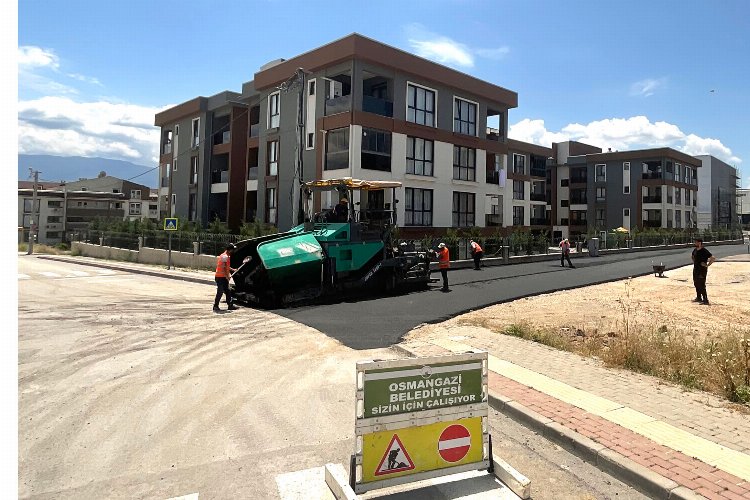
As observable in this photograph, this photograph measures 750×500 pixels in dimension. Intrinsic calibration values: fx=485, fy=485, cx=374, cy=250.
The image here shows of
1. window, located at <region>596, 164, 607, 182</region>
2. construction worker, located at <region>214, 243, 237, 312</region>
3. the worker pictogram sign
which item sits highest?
window, located at <region>596, 164, 607, 182</region>

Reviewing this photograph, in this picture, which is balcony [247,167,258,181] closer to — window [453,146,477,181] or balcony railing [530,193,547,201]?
window [453,146,477,181]

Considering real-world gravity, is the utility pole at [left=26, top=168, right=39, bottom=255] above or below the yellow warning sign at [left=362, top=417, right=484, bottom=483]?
above

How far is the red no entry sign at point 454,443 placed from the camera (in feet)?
14.1

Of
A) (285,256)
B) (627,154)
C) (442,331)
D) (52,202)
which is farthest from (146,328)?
(52,202)

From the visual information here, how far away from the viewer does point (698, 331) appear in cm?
1061

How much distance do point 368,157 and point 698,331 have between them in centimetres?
2000

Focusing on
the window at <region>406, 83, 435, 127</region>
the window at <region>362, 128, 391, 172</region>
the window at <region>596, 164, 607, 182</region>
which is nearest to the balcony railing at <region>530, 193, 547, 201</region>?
the window at <region>596, 164, 607, 182</region>

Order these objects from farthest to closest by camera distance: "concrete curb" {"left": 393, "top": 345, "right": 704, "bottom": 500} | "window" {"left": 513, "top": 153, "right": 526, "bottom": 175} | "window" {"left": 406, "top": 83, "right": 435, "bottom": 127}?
"window" {"left": 513, "top": 153, "right": 526, "bottom": 175} < "window" {"left": 406, "top": 83, "right": 435, "bottom": 127} < "concrete curb" {"left": 393, "top": 345, "right": 704, "bottom": 500}

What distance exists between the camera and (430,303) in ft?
46.7

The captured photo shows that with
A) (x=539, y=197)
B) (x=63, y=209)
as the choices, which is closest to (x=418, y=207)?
(x=539, y=197)

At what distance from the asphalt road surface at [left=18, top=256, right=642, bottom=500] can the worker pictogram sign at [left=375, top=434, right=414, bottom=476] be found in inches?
32.6

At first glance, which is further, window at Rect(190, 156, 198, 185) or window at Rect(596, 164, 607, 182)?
window at Rect(596, 164, 607, 182)

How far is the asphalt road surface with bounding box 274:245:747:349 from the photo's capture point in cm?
1055

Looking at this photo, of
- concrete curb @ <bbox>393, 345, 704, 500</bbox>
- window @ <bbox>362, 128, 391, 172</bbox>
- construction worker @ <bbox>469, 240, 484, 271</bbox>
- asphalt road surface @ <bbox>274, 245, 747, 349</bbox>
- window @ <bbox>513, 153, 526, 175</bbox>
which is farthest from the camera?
window @ <bbox>513, 153, 526, 175</bbox>
